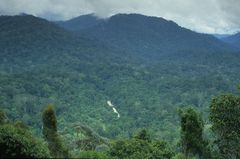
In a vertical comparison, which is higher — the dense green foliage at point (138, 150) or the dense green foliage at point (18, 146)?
the dense green foliage at point (18, 146)

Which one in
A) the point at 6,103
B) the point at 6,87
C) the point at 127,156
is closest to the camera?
the point at 127,156

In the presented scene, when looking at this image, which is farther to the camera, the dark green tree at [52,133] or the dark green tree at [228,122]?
the dark green tree at [228,122]

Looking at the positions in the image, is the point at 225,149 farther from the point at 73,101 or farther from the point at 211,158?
the point at 73,101

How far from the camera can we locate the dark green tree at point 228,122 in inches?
1545

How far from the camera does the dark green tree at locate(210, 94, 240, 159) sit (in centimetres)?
3925

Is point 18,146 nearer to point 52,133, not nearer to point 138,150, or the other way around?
point 52,133

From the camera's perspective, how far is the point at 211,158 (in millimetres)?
40312

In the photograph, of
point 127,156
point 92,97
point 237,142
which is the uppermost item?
point 237,142

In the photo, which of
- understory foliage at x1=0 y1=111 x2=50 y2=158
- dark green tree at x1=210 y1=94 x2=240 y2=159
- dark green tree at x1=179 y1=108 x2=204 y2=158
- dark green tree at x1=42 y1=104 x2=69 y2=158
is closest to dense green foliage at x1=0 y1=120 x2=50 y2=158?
understory foliage at x1=0 y1=111 x2=50 y2=158

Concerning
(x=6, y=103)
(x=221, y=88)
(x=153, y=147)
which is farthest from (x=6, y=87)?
(x=153, y=147)

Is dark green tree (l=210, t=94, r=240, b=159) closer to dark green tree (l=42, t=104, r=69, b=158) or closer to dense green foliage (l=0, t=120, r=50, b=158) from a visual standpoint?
dark green tree (l=42, t=104, r=69, b=158)

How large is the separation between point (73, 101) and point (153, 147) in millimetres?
118278

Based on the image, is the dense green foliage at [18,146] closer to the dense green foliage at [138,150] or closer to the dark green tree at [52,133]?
the dark green tree at [52,133]

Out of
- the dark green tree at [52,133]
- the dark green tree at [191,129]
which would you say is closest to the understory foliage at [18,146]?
the dark green tree at [52,133]
